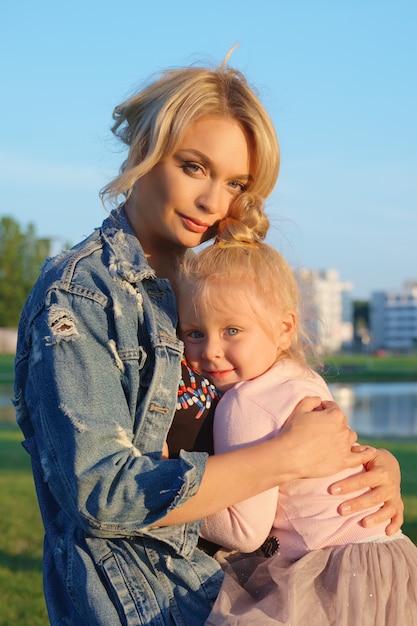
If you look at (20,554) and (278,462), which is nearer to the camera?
(278,462)

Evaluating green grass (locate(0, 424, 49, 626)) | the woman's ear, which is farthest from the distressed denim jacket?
green grass (locate(0, 424, 49, 626))

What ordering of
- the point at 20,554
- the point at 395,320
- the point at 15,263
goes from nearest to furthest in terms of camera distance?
the point at 20,554 → the point at 15,263 → the point at 395,320

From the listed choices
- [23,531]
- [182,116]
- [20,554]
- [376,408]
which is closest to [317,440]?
[182,116]

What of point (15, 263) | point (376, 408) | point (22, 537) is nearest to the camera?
point (22, 537)

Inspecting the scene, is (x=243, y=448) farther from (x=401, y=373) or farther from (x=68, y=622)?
(x=401, y=373)

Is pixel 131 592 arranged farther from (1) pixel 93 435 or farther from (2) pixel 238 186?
(2) pixel 238 186

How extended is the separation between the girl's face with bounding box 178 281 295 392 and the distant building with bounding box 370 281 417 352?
155086 millimetres

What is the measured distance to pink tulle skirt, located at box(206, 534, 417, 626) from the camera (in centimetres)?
224

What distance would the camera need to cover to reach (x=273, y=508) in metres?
2.40

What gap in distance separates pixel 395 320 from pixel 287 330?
6286 inches

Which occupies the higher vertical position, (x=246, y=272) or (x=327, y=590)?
(x=246, y=272)

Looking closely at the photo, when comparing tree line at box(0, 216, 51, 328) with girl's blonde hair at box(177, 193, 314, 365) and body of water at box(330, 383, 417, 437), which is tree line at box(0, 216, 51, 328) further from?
girl's blonde hair at box(177, 193, 314, 365)

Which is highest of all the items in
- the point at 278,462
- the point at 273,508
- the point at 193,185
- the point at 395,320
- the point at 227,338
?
the point at 193,185

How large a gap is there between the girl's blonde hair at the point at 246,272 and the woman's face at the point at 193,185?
0.26 ft
